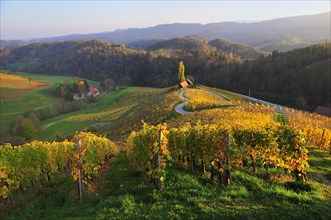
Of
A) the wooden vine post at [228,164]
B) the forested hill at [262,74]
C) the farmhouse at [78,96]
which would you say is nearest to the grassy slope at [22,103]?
the farmhouse at [78,96]

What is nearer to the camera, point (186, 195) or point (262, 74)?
point (186, 195)

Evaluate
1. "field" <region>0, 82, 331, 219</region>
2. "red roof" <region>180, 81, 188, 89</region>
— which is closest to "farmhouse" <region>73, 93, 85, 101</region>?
"red roof" <region>180, 81, 188, 89</region>

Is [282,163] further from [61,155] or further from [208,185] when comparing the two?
[61,155]

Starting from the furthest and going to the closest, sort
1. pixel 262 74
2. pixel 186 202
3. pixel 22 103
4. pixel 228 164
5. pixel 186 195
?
pixel 262 74, pixel 22 103, pixel 228 164, pixel 186 195, pixel 186 202

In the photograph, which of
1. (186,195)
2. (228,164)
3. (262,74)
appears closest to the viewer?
(186,195)

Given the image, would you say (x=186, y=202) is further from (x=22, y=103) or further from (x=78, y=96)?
(x=78, y=96)

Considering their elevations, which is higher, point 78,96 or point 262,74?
point 262,74

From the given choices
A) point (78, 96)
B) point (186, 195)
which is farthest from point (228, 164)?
point (78, 96)

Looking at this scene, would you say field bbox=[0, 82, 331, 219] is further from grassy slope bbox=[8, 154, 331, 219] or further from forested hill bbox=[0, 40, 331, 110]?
forested hill bbox=[0, 40, 331, 110]

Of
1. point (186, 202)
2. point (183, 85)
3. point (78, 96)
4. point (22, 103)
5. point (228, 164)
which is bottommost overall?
point (78, 96)

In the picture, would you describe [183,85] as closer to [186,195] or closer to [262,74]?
[262,74]

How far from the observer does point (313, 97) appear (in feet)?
335

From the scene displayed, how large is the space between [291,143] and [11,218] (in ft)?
53.5

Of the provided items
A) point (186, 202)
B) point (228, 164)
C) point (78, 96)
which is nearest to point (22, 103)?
point (78, 96)
